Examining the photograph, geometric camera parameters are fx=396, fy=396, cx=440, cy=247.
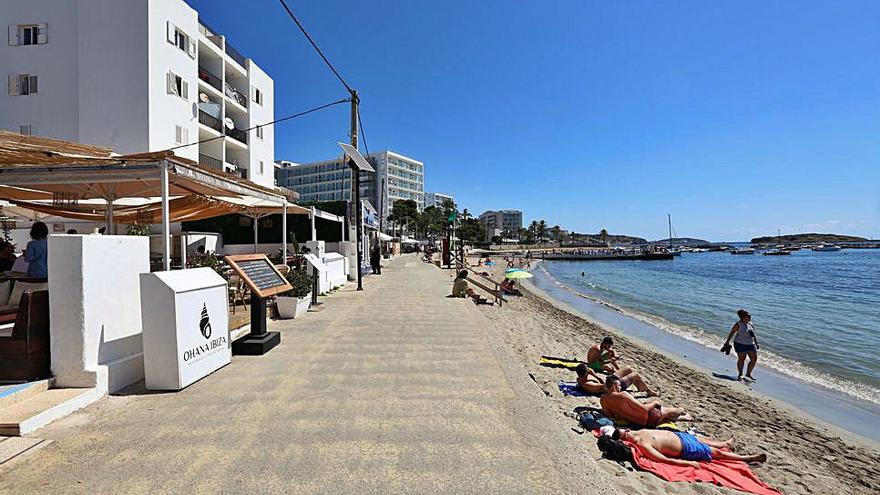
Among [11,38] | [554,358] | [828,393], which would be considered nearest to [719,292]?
[828,393]

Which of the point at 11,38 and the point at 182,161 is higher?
the point at 11,38

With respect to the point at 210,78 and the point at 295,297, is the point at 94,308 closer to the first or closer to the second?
the point at 295,297

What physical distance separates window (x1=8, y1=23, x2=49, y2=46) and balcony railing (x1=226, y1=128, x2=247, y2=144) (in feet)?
28.4

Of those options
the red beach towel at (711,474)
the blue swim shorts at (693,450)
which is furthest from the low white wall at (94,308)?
the blue swim shorts at (693,450)

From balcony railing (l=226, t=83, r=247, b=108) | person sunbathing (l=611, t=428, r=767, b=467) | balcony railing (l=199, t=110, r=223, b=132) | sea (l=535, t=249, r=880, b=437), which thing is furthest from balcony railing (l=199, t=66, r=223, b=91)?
person sunbathing (l=611, t=428, r=767, b=467)

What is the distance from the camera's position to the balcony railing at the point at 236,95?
2593cm

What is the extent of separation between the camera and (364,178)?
354ft

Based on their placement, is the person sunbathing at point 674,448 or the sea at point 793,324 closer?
→ the person sunbathing at point 674,448

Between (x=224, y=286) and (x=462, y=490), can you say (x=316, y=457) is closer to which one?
(x=462, y=490)

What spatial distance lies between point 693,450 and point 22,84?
28738 mm

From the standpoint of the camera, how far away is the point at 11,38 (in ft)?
61.8

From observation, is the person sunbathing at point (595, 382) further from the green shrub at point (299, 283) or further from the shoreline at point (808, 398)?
the green shrub at point (299, 283)

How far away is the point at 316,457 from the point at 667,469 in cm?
336

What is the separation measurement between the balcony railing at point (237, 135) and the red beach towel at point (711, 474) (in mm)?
27256
